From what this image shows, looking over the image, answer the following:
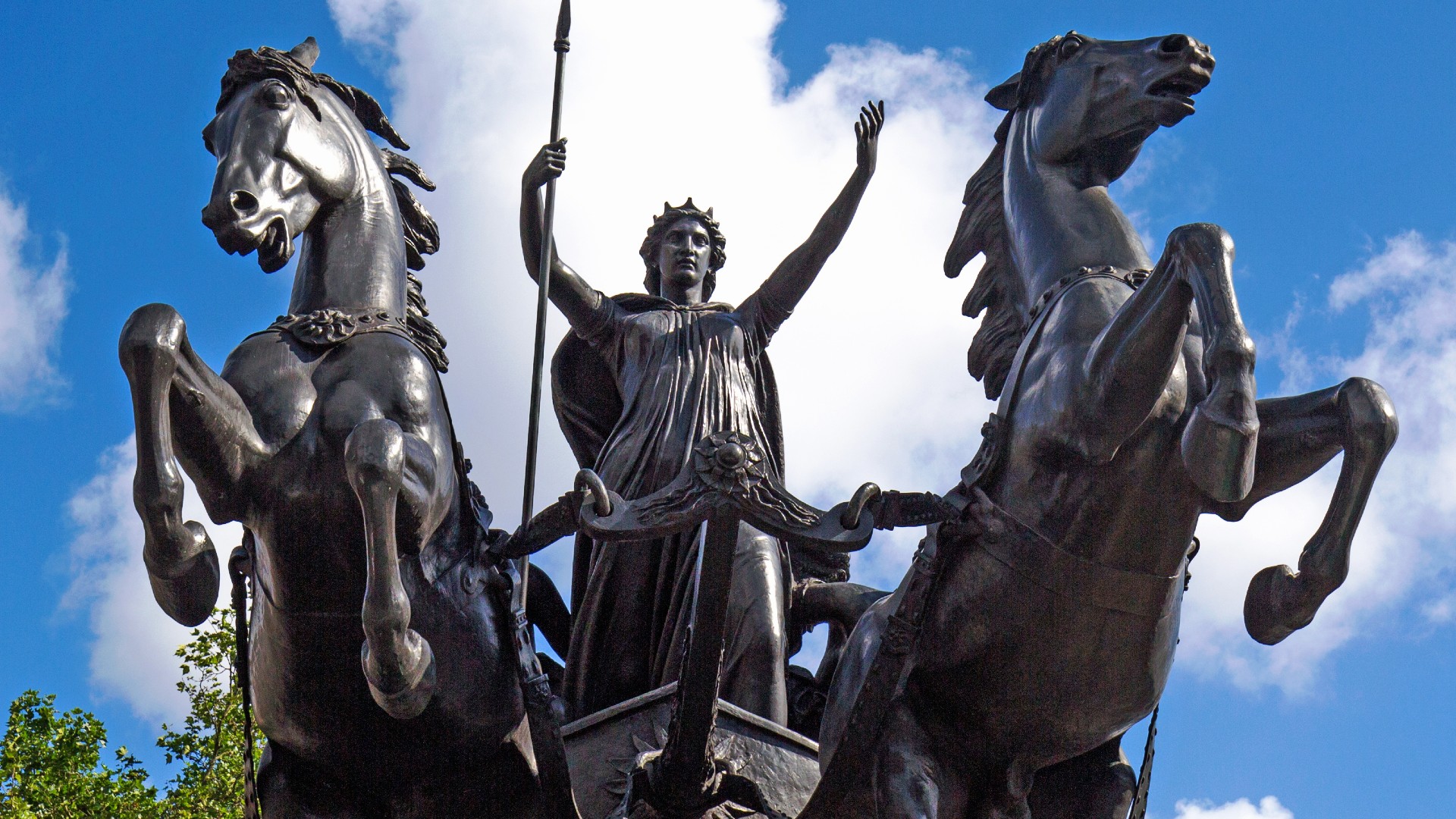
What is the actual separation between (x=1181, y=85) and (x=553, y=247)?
2919 millimetres

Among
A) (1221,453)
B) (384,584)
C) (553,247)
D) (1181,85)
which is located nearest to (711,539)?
(384,584)

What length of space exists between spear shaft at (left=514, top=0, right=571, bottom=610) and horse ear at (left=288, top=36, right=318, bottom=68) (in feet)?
3.88

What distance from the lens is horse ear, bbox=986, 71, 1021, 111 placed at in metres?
7.28

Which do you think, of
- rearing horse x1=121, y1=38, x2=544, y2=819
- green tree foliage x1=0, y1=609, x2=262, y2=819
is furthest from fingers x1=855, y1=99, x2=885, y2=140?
green tree foliage x1=0, y1=609, x2=262, y2=819

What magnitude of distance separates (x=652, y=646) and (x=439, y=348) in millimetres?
1617

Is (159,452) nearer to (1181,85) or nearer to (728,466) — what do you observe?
(728,466)

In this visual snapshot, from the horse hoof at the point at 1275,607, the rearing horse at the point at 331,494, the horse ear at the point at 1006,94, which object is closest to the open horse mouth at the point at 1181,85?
the horse ear at the point at 1006,94

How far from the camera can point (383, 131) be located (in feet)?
24.0

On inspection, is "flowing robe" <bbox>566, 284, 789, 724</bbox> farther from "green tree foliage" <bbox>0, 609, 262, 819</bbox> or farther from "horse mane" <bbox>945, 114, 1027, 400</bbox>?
"green tree foliage" <bbox>0, 609, 262, 819</bbox>

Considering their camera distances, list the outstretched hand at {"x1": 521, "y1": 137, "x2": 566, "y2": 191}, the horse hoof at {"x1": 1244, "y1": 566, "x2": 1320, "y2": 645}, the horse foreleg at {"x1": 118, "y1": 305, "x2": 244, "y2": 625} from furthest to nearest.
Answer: the outstretched hand at {"x1": 521, "y1": 137, "x2": 566, "y2": 191}
the horse hoof at {"x1": 1244, "y1": 566, "x2": 1320, "y2": 645}
the horse foreleg at {"x1": 118, "y1": 305, "x2": 244, "y2": 625}

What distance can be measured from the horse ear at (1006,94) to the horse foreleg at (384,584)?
307cm

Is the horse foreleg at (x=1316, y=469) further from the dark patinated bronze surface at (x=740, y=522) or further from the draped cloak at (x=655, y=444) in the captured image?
the draped cloak at (x=655, y=444)

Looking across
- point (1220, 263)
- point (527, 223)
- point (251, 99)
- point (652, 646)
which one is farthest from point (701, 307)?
point (1220, 263)

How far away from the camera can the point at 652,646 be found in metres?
7.42
